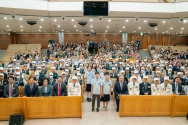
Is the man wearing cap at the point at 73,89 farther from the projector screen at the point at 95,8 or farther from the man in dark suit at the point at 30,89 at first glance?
the projector screen at the point at 95,8

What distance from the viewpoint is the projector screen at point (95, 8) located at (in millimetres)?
11938

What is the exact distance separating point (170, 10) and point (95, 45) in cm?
1095

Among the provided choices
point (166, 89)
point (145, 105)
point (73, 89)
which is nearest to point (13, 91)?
point (73, 89)

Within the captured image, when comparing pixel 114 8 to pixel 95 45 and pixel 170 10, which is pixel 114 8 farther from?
pixel 95 45

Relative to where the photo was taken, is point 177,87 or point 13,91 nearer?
point 13,91

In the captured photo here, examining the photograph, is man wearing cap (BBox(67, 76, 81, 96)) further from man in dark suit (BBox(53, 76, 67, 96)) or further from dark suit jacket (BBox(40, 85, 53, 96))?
dark suit jacket (BBox(40, 85, 53, 96))

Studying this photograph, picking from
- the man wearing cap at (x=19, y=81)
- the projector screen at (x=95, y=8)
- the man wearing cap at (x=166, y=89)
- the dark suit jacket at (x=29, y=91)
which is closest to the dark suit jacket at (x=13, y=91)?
the dark suit jacket at (x=29, y=91)

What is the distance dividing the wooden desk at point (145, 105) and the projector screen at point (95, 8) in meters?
8.80

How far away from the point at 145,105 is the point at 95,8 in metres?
9.15

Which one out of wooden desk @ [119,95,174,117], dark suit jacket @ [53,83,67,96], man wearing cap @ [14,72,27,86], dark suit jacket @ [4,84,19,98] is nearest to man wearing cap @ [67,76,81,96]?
dark suit jacket @ [53,83,67,96]

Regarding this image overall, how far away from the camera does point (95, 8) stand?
1212 cm

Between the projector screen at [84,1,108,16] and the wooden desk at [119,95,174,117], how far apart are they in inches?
346

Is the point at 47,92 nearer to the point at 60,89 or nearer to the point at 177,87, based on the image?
the point at 60,89

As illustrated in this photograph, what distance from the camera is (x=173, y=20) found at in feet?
46.3
